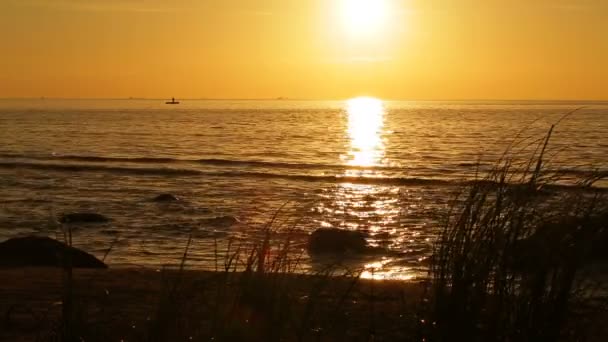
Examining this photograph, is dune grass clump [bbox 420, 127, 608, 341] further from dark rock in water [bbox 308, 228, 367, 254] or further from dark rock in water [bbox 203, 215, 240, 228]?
dark rock in water [bbox 203, 215, 240, 228]

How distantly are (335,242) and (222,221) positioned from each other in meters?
4.97

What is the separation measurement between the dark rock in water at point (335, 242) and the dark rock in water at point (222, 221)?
13.2ft

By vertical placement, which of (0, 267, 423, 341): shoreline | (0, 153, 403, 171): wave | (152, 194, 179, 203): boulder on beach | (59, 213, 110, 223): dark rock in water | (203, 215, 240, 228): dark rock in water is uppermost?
(0, 267, 423, 341): shoreline

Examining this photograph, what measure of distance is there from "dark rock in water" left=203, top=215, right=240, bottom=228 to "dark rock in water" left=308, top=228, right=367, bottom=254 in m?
4.03

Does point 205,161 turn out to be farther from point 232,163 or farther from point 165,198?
point 165,198

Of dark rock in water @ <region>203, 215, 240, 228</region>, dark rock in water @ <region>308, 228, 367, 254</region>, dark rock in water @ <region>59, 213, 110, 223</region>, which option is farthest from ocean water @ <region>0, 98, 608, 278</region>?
dark rock in water @ <region>59, 213, 110, 223</region>

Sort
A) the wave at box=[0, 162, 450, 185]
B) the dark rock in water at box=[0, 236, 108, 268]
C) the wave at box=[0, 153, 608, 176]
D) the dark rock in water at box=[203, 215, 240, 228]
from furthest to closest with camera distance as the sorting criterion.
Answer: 1. the wave at box=[0, 153, 608, 176]
2. the wave at box=[0, 162, 450, 185]
3. the dark rock in water at box=[203, 215, 240, 228]
4. the dark rock in water at box=[0, 236, 108, 268]

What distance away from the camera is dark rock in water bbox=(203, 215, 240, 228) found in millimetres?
18031

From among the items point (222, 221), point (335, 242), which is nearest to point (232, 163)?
point (222, 221)

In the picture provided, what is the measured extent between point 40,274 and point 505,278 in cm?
760

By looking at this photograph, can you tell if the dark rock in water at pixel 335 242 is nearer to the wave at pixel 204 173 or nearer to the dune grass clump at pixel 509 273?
the dune grass clump at pixel 509 273

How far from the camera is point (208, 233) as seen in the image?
1670 centimetres

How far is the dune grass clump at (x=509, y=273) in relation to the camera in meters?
A: 4.60

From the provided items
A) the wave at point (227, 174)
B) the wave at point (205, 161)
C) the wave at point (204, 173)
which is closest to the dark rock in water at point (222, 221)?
the wave at point (227, 174)
